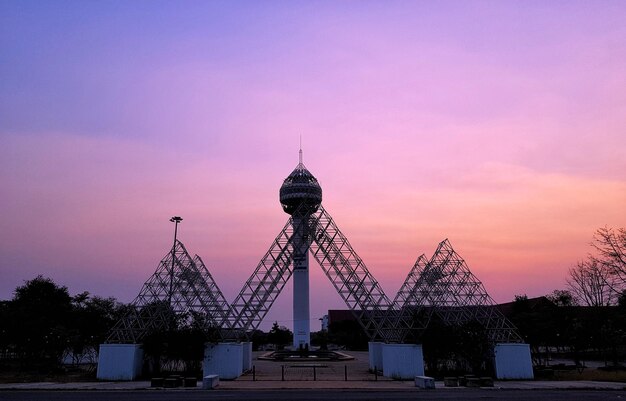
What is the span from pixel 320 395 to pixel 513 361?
20.4 metres

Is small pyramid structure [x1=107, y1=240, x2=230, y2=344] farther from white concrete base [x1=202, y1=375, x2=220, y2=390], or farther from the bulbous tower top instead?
the bulbous tower top

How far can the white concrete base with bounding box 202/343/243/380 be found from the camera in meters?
42.0

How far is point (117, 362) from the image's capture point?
132ft

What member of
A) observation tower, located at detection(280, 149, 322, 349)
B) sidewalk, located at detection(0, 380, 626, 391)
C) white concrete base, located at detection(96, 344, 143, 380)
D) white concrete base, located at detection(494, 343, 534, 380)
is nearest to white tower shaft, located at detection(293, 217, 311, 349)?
observation tower, located at detection(280, 149, 322, 349)

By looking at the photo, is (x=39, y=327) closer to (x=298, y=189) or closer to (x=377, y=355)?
(x=377, y=355)

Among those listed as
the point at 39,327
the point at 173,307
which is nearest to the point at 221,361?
the point at 173,307

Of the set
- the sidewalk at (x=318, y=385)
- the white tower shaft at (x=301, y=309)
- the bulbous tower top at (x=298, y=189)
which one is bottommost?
the sidewalk at (x=318, y=385)

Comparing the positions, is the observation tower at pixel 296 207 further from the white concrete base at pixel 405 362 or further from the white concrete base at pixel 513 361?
the white concrete base at pixel 513 361

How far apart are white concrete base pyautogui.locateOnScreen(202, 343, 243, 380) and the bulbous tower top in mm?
49076

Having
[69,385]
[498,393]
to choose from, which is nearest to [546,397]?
[498,393]

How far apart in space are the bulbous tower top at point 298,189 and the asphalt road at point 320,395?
5950cm

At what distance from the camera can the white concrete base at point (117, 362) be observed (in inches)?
1571

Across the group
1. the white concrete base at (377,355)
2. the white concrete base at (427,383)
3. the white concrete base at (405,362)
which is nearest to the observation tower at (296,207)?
the white concrete base at (377,355)

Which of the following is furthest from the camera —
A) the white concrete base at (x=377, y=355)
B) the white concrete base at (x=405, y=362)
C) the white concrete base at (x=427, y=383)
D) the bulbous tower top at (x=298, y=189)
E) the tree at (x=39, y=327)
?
the bulbous tower top at (x=298, y=189)
